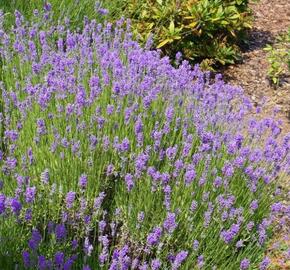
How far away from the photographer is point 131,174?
101 inches

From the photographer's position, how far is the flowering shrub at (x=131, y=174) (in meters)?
2.14

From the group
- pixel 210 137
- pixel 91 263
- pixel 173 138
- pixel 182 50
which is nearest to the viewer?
pixel 91 263

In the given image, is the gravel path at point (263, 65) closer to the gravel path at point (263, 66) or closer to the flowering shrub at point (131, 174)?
the gravel path at point (263, 66)

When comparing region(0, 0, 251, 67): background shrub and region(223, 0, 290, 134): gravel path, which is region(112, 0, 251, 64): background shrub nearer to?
region(0, 0, 251, 67): background shrub

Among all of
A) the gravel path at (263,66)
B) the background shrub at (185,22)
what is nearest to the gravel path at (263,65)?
the gravel path at (263,66)

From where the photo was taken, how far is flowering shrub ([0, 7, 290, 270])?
7.03 feet

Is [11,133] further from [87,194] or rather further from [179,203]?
[179,203]

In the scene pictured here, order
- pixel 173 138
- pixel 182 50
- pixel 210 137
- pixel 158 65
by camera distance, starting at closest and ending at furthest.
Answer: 1. pixel 210 137
2. pixel 173 138
3. pixel 158 65
4. pixel 182 50

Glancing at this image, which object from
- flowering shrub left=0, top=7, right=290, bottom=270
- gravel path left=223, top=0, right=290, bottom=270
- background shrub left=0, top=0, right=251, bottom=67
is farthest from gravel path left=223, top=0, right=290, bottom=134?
flowering shrub left=0, top=7, right=290, bottom=270

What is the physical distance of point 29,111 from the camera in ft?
9.02

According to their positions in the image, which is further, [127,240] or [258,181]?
[258,181]

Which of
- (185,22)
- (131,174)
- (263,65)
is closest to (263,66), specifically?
(263,65)

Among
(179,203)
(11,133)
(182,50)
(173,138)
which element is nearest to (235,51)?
(182,50)

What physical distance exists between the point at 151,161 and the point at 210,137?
Result: 12.9 inches
